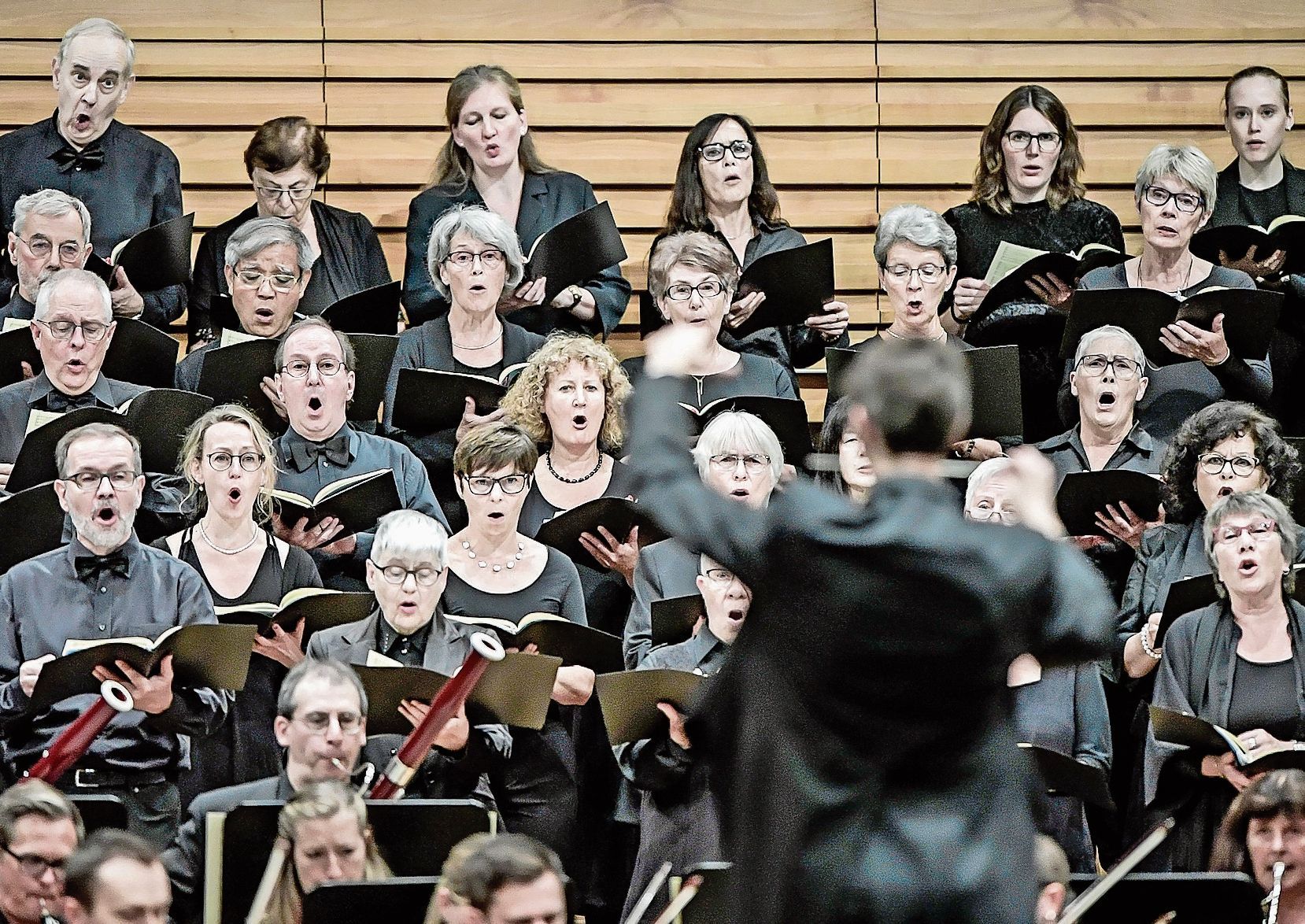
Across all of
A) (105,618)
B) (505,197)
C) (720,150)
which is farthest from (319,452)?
(720,150)

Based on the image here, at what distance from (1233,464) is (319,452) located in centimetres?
200

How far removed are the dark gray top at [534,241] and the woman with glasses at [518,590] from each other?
2.74 ft

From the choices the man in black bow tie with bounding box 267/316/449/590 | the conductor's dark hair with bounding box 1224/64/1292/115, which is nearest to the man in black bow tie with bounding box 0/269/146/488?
the man in black bow tie with bounding box 267/316/449/590

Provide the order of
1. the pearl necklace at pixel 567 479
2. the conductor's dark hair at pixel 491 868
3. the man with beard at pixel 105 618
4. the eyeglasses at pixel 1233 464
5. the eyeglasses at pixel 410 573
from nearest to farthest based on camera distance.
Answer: the conductor's dark hair at pixel 491 868 → the man with beard at pixel 105 618 → the eyeglasses at pixel 410 573 → the eyeglasses at pixel 1233 464 → the pearl necklace at pixel 567 479

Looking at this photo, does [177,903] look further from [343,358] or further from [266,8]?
[266,8]

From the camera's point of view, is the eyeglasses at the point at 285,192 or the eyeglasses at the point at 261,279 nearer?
the eyeglasses at the point at 261,279

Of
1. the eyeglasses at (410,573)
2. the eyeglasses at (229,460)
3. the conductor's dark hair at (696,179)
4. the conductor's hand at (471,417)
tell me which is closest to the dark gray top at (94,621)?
the eyeglasses at (229,460)

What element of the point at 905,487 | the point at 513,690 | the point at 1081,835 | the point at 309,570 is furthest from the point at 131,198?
the point at 905,487

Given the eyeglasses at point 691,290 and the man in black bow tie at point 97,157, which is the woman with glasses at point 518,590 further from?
the man in black bow tie at point 97,157

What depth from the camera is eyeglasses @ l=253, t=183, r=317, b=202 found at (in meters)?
5.43

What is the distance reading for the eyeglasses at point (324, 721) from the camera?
3789mm

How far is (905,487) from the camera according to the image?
245cm

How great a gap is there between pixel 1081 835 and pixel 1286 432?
193 cm

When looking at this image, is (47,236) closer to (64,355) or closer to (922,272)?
(64,355)
